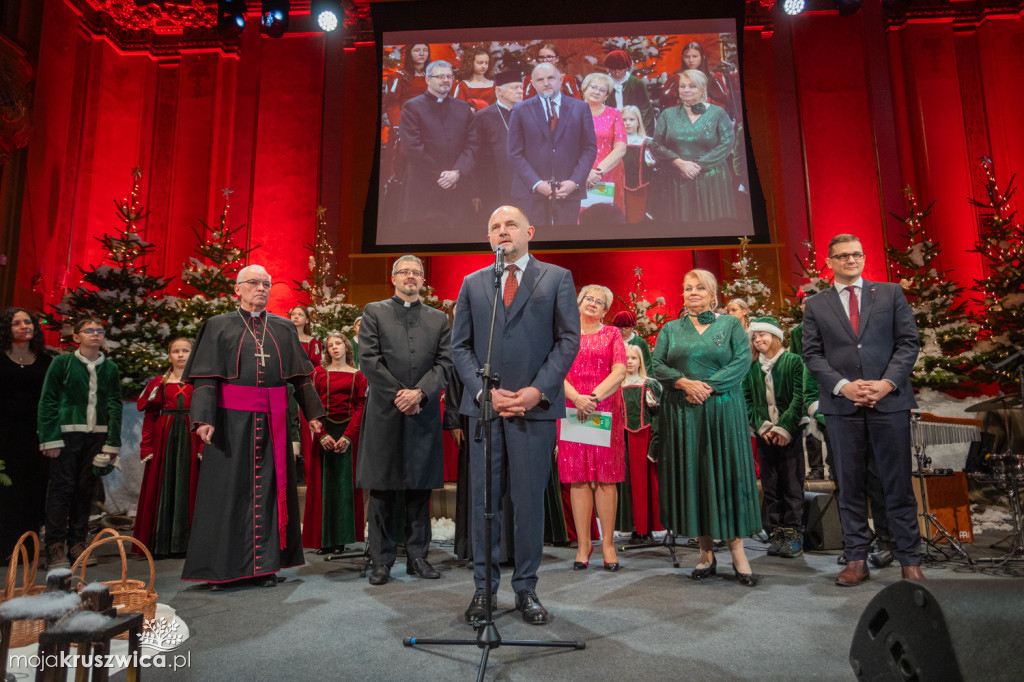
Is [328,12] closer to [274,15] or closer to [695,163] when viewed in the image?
[274,15]

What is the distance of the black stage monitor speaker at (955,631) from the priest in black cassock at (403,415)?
2.82 m

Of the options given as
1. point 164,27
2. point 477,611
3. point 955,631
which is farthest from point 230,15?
point 955,631

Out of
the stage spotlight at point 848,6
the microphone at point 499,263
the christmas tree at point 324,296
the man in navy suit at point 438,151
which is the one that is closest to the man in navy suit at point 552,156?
the man in navy suit at point 438,151

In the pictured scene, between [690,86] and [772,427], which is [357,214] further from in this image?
[772,427]

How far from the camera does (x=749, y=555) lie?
15.7ft

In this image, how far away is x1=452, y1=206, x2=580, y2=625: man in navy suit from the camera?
2930 mm

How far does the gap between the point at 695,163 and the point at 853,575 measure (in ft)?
22.8

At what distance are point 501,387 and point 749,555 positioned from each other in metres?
2.84

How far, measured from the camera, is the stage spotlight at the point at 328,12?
10.4 m

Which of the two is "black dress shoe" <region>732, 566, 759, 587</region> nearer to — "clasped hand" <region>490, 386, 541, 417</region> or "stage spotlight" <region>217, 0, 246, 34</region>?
"clasped hand" <region>490, 386, 541, 417</region>

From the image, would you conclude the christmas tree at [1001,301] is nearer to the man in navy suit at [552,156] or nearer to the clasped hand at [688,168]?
the clasped hand at [688,168]

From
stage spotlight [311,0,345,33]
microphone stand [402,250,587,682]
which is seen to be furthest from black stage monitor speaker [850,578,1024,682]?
stage spotlight [311,0,345,33]

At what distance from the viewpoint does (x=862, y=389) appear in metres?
Result: 3.55

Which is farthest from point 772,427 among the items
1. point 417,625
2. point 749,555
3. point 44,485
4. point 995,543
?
point 44,485
